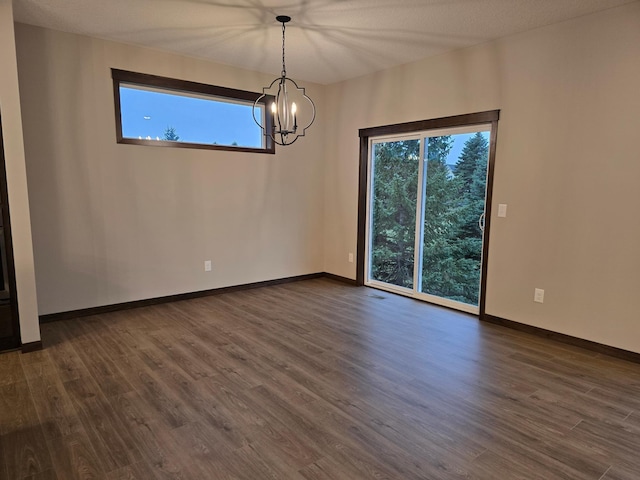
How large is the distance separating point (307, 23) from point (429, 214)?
2362 millimetres

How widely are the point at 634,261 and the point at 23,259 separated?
4681 mm

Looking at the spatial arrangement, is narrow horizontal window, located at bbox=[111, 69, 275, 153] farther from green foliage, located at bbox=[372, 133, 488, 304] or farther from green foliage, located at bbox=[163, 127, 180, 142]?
Result: green foliage, located at bbox=[372, 133, 488, 304]

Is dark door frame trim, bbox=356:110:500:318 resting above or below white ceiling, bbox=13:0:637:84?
below

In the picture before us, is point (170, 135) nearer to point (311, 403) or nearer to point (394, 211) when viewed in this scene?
point (394, 211)

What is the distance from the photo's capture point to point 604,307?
3.23 meters

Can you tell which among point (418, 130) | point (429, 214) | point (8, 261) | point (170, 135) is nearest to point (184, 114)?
point (170, 135)

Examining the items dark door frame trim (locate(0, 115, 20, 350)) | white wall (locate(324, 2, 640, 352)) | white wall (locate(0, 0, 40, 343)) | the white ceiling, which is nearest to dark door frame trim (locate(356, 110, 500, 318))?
Result: white wall (locate(324, 2, 640, 352))

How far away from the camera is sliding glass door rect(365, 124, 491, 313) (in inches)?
164

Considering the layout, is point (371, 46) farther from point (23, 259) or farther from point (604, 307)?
point (23, 259)

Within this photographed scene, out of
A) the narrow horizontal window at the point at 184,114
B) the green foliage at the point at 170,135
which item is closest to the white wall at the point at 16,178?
the narrow horizontal window at the point at 184,114

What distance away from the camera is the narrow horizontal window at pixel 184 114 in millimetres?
4125

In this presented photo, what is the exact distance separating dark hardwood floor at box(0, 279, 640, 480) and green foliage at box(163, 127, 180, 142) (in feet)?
6.44

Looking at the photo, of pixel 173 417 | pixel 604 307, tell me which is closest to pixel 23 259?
pixel 173 417

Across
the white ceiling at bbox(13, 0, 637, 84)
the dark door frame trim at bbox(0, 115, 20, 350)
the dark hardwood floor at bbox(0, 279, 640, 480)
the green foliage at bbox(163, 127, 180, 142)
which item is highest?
the white ceiling at bbox(13, 0, 637, 84)
